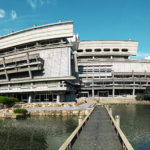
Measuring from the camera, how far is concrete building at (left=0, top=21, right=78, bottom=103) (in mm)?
57312

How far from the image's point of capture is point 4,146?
15656mm

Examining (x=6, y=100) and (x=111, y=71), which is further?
(x=111, y=71)

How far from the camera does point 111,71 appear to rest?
308 feet

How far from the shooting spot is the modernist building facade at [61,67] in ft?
194

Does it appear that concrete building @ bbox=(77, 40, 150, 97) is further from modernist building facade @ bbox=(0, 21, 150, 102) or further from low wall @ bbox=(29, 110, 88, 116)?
low wall @ bbox=(29, 110, 88, 116)

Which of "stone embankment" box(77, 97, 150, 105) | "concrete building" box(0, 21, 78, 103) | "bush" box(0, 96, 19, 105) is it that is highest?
"concrete building" box(0, 21, 78, 103)

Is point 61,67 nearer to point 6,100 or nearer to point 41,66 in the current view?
point 41,66

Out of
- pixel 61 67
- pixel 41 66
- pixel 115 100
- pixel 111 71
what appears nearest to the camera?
pixel 61 67

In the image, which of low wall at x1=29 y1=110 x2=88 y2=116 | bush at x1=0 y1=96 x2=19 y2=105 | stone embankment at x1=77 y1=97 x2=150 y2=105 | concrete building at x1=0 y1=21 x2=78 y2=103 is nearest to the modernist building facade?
concrete building at x1=0 y1=21 x2=78 y2=103

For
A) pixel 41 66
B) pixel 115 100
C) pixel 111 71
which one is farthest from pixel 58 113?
pixel 111 71

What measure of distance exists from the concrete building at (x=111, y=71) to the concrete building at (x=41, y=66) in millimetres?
20907

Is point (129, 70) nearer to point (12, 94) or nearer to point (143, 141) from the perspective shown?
point (12, 94)

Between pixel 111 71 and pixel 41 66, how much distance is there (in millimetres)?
46003

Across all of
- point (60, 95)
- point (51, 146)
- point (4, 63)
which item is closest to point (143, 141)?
point (51, 146)
